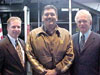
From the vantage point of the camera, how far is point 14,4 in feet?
33.9

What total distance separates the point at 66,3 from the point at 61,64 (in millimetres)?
7336

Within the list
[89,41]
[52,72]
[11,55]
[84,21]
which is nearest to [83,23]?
[84,21]

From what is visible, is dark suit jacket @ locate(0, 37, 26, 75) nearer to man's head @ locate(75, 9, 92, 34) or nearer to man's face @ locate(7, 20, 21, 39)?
man's face @ locate(7, 20, 21, 39)

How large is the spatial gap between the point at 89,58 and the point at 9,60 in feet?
3.79

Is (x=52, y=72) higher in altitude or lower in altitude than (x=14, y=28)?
lower

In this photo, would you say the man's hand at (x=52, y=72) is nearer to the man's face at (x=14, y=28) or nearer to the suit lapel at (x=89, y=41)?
the suit lapel at (x=89, y=41)

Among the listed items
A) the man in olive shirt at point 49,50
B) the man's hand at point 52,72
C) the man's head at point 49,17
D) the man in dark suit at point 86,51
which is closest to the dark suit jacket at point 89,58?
the man in dark suit at point 86,51

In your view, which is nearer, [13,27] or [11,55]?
[11,55]

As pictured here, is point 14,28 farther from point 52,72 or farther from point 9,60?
point 52,72

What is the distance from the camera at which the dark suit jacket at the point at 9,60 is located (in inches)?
110

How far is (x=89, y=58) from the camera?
112 inches

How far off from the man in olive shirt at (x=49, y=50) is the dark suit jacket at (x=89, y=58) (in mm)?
126

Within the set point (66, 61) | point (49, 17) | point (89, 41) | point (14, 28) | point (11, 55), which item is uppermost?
point (49, 17)

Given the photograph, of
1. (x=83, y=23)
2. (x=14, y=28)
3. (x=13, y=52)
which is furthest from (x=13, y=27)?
(x=83, y=23)
